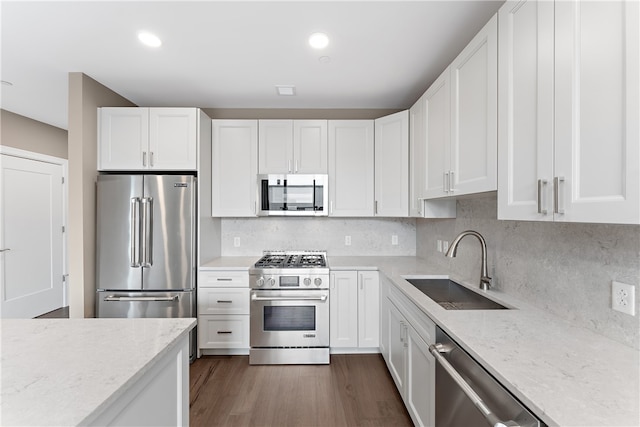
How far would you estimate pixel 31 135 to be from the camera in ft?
12.7

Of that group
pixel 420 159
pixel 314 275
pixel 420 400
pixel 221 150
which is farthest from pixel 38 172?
pixel 420 400

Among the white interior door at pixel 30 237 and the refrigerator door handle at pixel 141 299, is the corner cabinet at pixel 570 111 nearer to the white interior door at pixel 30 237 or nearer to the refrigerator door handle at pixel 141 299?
the refrigerator door handle at pixel 141 299

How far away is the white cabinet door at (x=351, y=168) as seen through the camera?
3.14 m

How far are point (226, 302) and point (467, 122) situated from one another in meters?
2.45

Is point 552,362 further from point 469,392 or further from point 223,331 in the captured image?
point 223,331

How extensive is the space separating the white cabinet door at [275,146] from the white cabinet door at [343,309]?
122cm

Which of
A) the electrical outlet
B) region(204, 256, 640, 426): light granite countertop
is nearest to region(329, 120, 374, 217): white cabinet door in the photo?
region(204, 256, 640, 426): light granite countertop

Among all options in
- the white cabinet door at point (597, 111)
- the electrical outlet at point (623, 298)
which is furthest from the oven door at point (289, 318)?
the white cabinet door at point (597, 111)

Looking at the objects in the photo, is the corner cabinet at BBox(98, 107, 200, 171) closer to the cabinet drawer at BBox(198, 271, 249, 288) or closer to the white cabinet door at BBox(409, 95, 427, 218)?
the cabinet drawer at BBox(198, 271, 249, 288)

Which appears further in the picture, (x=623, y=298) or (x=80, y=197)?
(x=80, y=197)

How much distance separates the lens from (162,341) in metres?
1.11

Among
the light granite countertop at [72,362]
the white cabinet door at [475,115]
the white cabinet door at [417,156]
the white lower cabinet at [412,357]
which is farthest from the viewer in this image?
the white cabinet door at [417,156]

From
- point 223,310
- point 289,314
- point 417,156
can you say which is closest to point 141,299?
point 223,310

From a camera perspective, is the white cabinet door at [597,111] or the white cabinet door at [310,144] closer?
the white cabinet door at [597,111]
